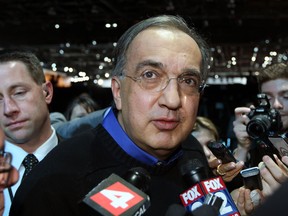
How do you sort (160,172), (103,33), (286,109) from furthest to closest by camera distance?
(103,33) → (286,109) → (160,172)

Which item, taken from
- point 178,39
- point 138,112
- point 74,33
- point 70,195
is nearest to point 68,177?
point 70,195

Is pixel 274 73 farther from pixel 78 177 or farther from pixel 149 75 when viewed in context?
pixel 78 177

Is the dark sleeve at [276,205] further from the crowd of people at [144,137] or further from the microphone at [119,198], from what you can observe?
the crowd of people at [144,137]

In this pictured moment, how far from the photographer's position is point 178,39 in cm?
134

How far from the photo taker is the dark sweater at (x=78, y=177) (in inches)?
48.2

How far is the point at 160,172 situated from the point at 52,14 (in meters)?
6.38

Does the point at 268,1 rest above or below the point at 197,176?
above

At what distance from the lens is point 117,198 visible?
3.00 ft

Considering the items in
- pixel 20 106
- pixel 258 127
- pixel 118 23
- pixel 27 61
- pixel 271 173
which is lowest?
pixel 271 173

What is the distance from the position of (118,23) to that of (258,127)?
5.30 meters

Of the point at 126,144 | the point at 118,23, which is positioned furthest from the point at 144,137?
the point at 118,23

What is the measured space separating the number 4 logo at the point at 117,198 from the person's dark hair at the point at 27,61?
1.14 m

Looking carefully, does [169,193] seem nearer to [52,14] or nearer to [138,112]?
[138,112]

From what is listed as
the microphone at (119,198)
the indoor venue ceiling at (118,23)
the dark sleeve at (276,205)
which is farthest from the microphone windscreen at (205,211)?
the indoor venue ceiling at (118,23)
